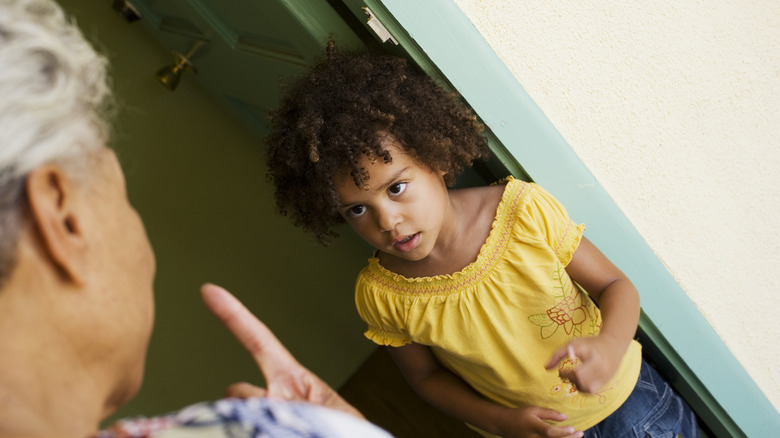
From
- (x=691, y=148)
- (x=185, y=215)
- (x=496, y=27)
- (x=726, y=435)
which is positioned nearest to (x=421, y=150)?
(x=496, y=27)

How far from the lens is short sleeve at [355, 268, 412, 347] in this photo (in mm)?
1195

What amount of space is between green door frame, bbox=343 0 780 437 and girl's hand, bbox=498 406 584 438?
315 millimetres

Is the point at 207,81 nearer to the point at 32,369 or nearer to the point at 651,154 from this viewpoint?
the point at 651,154

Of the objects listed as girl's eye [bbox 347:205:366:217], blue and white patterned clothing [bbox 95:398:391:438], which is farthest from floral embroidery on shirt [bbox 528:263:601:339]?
blue and white patterned clothing [bbox 95:398:391:438]

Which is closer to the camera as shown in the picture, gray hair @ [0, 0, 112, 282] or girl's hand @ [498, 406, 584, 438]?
gray hair @ [0, 0, 112, 282]

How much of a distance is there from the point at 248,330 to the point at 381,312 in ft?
1.58

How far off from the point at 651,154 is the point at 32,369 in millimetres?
1156

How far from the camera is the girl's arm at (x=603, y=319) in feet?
3.06

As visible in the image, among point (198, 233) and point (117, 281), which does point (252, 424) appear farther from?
point (198, 233)

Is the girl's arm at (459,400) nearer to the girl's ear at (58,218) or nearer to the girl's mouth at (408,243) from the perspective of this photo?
the girl's mouth at (408,243)

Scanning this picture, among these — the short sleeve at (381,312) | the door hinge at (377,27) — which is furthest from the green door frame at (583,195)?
the short sleeve at (381,312)

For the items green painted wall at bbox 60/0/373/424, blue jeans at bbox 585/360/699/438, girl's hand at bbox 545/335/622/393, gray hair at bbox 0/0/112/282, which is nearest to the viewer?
gray hair at bbox 0/0/112/282

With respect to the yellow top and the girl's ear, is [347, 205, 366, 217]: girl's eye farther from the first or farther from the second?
the girl's ear

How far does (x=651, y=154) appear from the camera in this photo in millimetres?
1278
